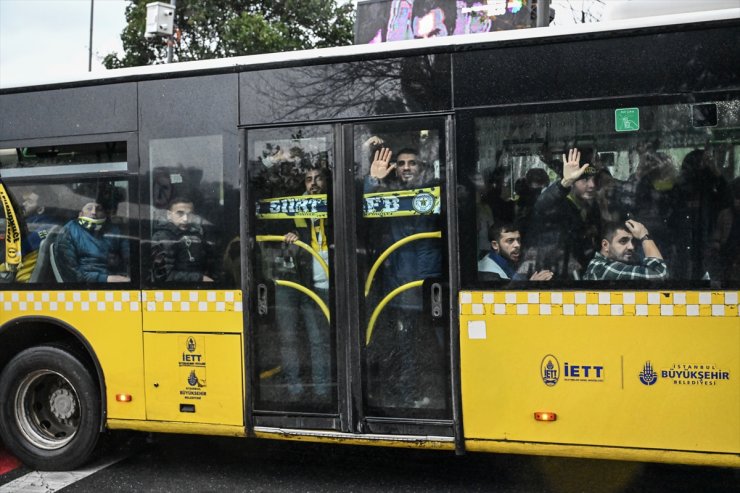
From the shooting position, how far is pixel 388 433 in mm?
4832

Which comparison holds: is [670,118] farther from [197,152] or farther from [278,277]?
[197,152]

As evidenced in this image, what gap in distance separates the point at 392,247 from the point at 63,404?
9.74ft

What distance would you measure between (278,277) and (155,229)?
1.00 meters

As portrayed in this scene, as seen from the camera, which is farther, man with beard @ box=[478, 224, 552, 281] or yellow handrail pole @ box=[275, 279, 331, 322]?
yellow handrail pole @ box=[275, 279, 331, 322]

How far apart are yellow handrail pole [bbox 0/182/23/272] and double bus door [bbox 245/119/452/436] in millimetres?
1979

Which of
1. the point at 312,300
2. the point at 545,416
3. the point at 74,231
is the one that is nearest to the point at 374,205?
the point at 312,300

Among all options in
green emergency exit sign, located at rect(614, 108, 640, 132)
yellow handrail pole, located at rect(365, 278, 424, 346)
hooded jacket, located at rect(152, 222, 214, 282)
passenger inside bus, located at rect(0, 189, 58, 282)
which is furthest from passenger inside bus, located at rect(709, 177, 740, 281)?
passenger inside bus, located at rect(0, 189, 58, 282)

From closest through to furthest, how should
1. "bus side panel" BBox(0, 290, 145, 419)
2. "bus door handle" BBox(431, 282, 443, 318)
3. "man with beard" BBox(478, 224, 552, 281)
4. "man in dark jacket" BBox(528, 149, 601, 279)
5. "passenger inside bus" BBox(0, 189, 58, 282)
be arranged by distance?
"man in dark jacket" BBox(528, 149, 601, 279), "man with beard" BBox(478, 224, 552, 281), "bus door handle" BBox(431, 282, 443, 318), "bus side panel" BBox(0, 290, 145, 419), "passenger inside bus" BBox(0, 189, 58, 282)

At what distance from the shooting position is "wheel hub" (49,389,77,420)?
5695mm

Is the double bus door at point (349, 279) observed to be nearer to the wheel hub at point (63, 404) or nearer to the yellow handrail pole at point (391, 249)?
the yellow handrail pole at point (391, 249)

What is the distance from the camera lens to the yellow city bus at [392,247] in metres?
4.29

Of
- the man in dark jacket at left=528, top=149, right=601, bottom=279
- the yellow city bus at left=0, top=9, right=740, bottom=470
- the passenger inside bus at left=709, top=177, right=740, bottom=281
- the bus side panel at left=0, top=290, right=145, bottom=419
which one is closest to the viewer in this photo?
the passenger inside bus at left=709, top=177, right=740, bottom=281

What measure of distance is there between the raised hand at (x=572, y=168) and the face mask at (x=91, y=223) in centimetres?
334

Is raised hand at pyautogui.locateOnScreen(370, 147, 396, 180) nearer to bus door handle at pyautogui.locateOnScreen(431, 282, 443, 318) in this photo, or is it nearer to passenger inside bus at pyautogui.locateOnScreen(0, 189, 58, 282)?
bus door handle at pyautogui.locateOnScreen(431, 282, 443, 318)
